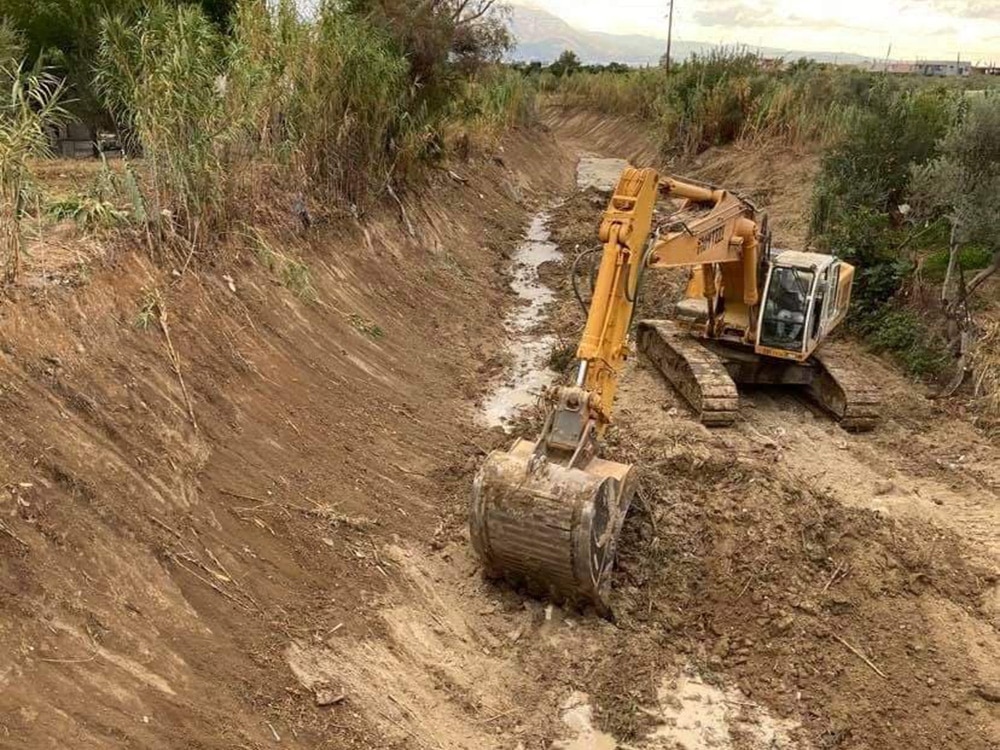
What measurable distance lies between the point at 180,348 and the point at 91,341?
879 mm

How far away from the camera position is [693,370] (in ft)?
31.6

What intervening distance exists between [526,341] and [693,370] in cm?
329

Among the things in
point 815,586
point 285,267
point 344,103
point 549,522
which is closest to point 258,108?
point 344,103

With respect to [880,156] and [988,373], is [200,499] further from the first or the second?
[880,156]

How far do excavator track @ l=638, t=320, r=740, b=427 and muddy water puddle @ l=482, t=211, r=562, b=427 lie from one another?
1.42 m

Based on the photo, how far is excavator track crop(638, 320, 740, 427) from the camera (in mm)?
9273

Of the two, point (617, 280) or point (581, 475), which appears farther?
point (617, 280)

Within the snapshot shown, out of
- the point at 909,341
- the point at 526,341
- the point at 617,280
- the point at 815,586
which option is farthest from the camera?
the point at 526,341

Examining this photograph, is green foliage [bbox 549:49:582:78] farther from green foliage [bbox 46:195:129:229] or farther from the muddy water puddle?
green foliage [bbox 46:195:129:229]

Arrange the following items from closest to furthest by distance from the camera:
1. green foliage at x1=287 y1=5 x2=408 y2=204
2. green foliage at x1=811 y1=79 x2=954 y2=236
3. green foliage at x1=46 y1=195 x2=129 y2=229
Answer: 1. green foliage at x1=46 y1=195 x2=129 y2=229
2. green foliage at x1=287 y1=5 x2=408 y2=204
3. green foliage at x1=811 y1=79 x2=954 y2=236

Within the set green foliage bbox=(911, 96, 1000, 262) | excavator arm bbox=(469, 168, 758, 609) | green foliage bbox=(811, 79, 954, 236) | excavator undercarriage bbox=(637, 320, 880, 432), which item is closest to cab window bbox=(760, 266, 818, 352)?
excavator undercarriage bbox=(637, 320, 880, 432)

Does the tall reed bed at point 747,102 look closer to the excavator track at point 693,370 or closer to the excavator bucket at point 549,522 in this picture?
the excavator track at point 693,370

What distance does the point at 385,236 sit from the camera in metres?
12.4

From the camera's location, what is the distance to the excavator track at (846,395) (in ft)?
31.4
